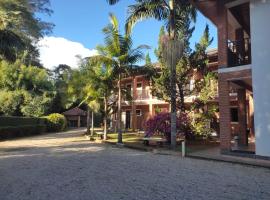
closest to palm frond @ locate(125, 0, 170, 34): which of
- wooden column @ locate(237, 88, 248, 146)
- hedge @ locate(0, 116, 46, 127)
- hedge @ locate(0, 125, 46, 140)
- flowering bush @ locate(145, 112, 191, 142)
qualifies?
flowering bush @ locate(145, 112, 191, 142)

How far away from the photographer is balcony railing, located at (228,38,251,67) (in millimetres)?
12711

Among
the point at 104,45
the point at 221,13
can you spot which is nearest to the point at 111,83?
the point at 104,45

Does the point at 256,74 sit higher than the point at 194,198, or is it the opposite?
the point at 256,74

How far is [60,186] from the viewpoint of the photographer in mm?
7250

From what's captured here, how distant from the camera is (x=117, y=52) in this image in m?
18.1

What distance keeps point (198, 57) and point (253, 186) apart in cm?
1295

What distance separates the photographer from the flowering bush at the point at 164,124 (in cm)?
1691

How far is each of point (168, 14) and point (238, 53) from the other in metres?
4.63

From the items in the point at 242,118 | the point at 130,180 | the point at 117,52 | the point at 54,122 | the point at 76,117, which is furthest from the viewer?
the point at 76,117

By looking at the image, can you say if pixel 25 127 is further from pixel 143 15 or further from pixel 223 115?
pixel 223 115

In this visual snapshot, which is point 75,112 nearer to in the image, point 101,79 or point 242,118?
point 101,79

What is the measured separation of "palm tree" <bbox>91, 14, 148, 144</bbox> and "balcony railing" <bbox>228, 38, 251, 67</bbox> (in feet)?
19.6

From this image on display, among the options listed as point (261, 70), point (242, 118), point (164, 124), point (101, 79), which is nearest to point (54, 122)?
point (101, 79)

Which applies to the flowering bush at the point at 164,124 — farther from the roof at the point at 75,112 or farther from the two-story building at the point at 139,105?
the roof at the point at 75,112
